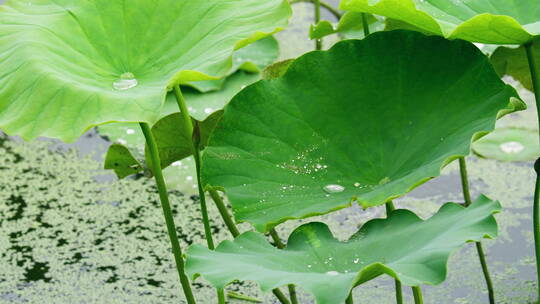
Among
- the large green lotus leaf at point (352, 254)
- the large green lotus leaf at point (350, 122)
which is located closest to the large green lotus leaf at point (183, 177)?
the large green lotus leaf at point (350, 122)

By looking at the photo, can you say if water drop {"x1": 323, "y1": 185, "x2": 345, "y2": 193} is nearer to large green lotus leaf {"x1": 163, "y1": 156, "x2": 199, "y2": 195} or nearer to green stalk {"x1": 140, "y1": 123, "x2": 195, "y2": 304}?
green stalk {"x1": 140, "y1": 123, "x2": 195, "y2": 304}

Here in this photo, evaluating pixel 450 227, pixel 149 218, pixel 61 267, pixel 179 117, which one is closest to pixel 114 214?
pixel 149 218

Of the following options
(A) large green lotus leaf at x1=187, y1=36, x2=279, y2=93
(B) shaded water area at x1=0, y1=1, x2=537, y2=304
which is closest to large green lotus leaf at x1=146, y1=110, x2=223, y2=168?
(B) shaded water area at x1=0, y1=1, x2=537, y2=304

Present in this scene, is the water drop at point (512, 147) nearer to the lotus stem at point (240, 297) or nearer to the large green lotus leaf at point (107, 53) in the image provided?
the lotus stem at point (240, 297)

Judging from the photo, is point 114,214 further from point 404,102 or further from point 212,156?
point 404,102

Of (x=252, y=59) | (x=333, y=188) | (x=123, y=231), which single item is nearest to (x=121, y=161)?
(x=333, y=188)

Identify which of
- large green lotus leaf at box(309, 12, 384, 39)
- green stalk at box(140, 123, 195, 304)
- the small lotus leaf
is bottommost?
green stalk at box(140, 123, 195, 304)
